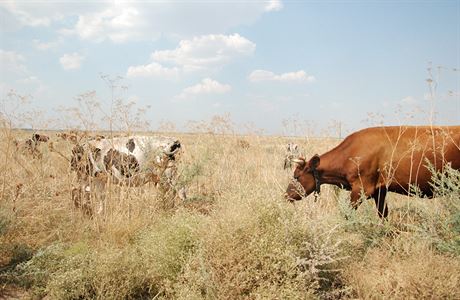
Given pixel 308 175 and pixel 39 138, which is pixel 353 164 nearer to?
pixel 308 175

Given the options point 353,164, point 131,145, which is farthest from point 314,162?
point 131,145

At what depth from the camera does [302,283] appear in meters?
2.71

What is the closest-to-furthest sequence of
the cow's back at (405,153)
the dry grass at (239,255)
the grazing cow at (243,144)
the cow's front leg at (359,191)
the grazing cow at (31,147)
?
the dry grass at (239,255)
the cow's back at (405,153)
the cow's front leg at (359,191)
the grazing cow at (31,147)
the grazing cow at (243,144)

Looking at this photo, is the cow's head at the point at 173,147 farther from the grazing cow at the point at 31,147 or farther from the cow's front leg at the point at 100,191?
the grazing cow at the point at 31,147

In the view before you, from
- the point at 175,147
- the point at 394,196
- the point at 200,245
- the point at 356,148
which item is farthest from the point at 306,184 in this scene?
Result: the point at 200,245

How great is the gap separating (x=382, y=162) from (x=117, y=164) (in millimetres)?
4288

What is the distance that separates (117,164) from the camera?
240 inches

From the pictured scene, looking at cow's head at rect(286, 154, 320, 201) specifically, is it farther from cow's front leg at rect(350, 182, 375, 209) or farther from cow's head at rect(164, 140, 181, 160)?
cow's head at rect(164, 140, 181, 160)

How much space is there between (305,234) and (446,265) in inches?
44.7

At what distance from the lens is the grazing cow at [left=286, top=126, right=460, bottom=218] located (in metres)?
5.16

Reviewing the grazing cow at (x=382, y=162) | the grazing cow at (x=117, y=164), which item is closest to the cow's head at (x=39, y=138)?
the grazing cow at (x=117, y=164)

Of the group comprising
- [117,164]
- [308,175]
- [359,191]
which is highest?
[117,164]

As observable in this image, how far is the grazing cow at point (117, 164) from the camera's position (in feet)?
17.3

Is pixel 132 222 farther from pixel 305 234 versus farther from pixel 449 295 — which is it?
pixel 449 295
